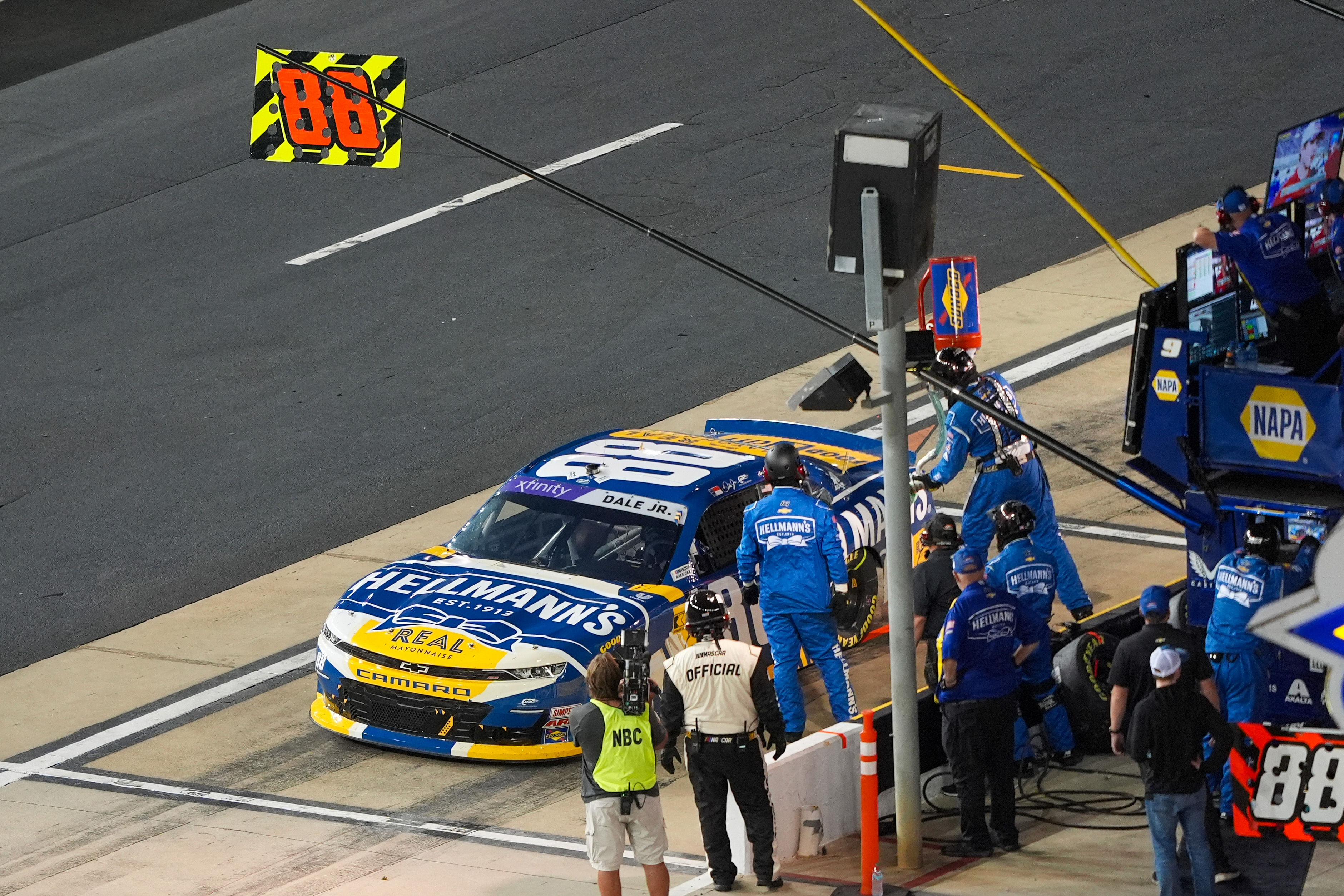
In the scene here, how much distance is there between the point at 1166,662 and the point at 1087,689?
89.2 inches

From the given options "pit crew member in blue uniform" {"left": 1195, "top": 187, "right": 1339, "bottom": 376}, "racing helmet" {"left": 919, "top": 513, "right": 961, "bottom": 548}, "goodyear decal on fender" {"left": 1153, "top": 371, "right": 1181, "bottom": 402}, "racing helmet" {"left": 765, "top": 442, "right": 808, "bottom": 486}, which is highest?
"pit crew member in blue uniform" {"left": 1195, "top": 187, "right": 1339, "bottom": 376}

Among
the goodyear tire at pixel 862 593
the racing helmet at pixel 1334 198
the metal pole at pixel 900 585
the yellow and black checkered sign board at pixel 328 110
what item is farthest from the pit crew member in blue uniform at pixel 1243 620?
the yellow and black checkered sign board at pixel 328 110

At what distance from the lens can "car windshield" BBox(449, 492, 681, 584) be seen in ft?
45.8

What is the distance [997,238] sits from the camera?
2272 centimetres

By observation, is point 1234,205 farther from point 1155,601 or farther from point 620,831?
point 620,831

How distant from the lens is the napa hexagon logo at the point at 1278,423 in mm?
12141

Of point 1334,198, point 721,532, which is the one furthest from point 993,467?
point 1334,198

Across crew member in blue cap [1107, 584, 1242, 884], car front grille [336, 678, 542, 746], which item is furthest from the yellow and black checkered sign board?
crew member in blue cap [1107, 584, 1242, 884]

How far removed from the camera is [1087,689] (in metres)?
12.8

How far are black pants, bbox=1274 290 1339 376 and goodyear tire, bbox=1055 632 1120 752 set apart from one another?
1994mm

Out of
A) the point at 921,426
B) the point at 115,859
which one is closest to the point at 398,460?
the point at 921,426

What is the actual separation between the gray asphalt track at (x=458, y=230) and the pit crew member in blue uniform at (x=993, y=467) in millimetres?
5128

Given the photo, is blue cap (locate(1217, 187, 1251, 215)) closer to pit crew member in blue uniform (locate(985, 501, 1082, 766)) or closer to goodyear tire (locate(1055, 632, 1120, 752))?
pit crew member in blue uniform (locate(985, 501, 1082, 766))

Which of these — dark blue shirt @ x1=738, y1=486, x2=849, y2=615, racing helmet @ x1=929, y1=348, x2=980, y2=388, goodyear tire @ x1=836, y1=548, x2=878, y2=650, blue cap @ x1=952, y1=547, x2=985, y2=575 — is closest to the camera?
blue cap @ x1=952, y1=547, x2=985, y2=575
